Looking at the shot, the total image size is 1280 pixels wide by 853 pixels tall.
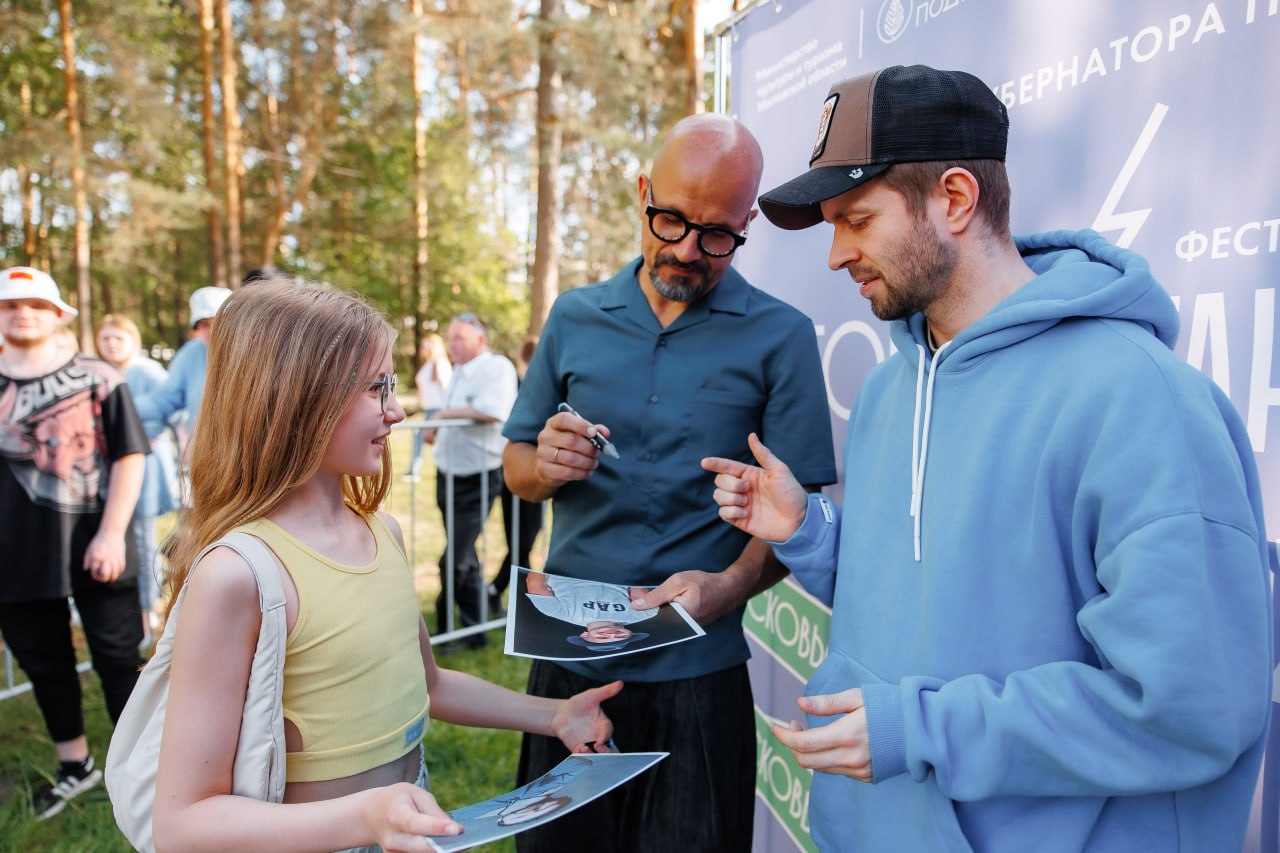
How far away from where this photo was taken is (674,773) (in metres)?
2.00

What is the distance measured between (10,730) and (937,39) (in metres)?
5.15

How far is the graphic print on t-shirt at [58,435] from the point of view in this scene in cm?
338

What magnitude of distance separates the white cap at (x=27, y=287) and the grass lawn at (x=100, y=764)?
5.18 feet

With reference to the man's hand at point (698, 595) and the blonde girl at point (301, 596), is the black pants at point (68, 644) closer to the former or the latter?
the blonde girl at point (301, 596)

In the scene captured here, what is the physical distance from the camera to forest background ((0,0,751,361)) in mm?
12891

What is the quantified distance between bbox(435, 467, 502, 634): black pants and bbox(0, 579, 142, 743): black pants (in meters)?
2.10

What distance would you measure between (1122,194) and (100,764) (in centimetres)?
→ 467

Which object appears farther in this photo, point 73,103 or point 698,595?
point 73,103

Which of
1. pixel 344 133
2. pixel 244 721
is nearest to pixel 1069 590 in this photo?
pixel 244 721

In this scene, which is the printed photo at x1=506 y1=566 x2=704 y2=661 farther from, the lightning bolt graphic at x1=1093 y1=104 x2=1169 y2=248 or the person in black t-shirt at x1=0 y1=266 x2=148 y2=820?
the person in black t-shirt at x1=0 y1=266 x2=148 y2=820

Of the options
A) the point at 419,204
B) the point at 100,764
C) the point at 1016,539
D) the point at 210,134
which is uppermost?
the point at 210,134

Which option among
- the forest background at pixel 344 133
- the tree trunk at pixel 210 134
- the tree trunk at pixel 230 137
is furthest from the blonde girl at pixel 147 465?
the tree trunk at pixel 210 134

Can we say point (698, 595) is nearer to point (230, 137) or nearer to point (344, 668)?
point (344, 668)

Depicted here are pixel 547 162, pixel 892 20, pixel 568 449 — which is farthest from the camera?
pixel 547 162
